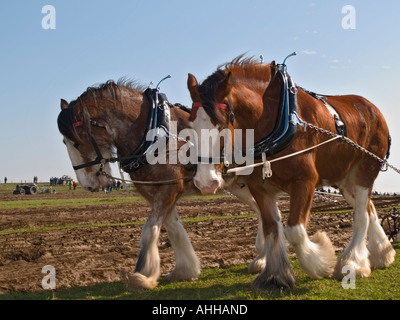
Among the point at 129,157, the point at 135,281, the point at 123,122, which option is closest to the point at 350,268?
the point at 135,281

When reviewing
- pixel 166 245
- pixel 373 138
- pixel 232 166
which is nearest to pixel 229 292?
pixel 232 166

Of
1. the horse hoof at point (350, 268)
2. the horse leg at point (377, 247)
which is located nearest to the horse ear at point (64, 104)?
the horse hoof at point (350, 268)

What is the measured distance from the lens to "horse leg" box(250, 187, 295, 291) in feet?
17.1

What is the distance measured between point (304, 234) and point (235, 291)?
3.72ft

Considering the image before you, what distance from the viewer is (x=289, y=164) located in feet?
17.1

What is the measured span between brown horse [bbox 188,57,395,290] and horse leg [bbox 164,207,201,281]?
4.55ft

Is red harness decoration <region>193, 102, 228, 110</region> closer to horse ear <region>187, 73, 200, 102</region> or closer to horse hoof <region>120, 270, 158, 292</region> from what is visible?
horse ear <region>187, 73, 200, 102</region>

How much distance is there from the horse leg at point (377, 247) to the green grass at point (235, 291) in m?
0.14

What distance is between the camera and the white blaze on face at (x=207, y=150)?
4.77 meters

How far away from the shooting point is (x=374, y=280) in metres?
5.82

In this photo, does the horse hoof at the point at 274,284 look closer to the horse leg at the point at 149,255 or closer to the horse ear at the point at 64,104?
the horse leg at the point at 149,255

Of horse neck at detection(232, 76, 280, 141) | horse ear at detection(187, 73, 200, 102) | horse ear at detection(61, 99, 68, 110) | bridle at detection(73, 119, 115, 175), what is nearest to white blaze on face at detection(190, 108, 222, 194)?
horse ear at detection(187, 73, 200, 102)

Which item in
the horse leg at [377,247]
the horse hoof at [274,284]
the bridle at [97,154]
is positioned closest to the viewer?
the horse hoof at [274,284]
